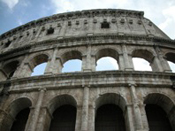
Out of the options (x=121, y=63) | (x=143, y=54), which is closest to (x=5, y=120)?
(x=121, y=63)

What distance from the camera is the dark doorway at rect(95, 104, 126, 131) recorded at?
998cm

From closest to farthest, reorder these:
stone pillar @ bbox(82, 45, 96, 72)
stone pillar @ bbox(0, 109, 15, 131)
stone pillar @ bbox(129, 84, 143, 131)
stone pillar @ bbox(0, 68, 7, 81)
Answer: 1. stone pillar @ bbox(129, 84, 143, 131)
2. stone pillar @ bbox(0, 109, 15, 131)
3. stone pillar @ bbox(82, 45, 96, 72)
4. stone pillar @ bbox(0, 68, 7, 81)

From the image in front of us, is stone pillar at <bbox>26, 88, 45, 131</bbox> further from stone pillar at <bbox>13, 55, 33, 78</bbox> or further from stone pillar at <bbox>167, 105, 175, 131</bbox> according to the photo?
stone pillar at <bbox>167, 105, 175, 131</bbox>

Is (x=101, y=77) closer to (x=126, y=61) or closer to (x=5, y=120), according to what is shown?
(x=126, y=61)

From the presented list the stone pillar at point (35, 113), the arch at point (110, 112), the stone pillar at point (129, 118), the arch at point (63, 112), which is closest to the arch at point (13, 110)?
the stone pillar at point (35, 113)

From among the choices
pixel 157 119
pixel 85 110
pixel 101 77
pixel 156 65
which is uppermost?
pixel 156 65

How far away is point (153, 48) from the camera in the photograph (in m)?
14.2

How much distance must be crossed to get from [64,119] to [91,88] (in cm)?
278

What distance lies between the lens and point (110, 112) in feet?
35.3

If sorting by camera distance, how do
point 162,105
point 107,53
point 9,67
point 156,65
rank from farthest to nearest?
point 9,67 → point 107,53 → point 156,65 → point 162,105

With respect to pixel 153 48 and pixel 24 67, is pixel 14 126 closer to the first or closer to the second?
pixel 24 67

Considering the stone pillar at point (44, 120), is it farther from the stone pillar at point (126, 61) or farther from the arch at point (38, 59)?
the stone pillar at point (126, 61)

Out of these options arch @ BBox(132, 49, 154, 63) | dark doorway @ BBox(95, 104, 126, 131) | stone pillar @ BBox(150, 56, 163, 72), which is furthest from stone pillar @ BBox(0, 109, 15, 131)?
stone pillar @ BBox(150, 56, 163, 72)

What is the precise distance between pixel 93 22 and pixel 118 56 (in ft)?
21.1
